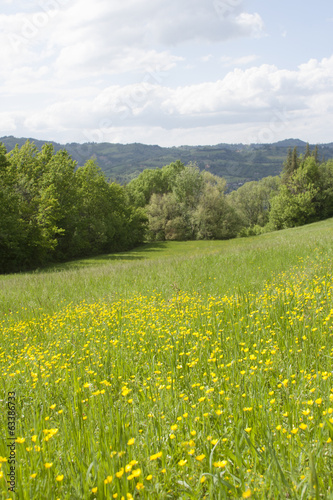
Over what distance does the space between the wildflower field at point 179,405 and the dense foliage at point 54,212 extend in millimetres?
25526

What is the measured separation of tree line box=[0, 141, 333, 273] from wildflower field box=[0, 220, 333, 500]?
1020 inches

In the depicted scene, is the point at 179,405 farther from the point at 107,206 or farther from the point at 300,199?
the point at 300,199

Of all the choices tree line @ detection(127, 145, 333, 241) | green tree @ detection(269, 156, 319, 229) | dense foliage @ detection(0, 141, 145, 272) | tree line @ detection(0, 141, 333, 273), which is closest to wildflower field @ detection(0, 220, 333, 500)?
dense foliage @ detection(0, 141, 145, 272)

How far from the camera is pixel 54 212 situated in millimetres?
35719

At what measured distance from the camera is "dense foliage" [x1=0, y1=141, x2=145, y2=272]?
3006 centimetres

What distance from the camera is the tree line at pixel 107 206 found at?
31.7 metres

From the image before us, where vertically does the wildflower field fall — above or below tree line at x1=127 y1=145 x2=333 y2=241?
below

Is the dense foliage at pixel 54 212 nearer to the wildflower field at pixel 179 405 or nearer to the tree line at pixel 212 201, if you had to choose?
the tree line at pixel 212 201

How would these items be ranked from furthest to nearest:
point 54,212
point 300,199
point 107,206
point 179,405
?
point 300,199 → point 107,206 → point 54,212 → point 179,405

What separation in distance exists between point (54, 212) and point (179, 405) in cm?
3514

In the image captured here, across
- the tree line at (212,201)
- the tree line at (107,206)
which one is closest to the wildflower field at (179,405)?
the tree line at (107,206)

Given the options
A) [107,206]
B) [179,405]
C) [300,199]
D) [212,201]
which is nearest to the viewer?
[179,405]

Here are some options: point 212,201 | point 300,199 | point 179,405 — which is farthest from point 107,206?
point 179,405

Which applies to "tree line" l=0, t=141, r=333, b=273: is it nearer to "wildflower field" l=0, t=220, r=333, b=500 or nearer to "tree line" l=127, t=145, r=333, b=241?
"tree line" l=127, t=145, r=333, b=241
